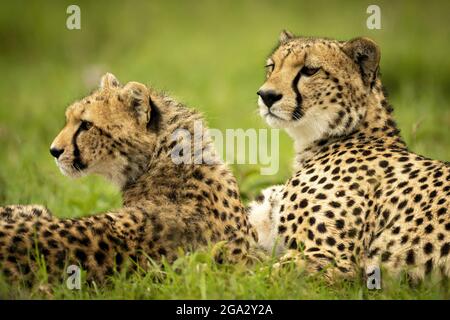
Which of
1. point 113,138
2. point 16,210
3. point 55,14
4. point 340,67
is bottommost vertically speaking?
point 16,210

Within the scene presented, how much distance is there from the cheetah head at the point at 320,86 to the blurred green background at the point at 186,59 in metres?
1.28

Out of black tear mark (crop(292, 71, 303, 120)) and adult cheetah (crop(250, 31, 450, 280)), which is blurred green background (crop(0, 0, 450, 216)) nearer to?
adult cheetah (crop(250, 31, 450, 280))

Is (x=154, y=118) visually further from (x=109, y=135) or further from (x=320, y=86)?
(x=320, y=86)

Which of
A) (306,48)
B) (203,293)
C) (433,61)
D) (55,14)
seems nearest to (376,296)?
(203,293)

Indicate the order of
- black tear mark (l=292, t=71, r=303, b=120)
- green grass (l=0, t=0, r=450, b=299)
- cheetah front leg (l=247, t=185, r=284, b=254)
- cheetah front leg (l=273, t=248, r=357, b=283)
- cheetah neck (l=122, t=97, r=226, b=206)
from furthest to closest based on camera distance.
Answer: black tear mark (l=292, t=71, r=303, b=120)
cheetah front leg (l=247, t=185, r=284, b=254)
cheetah neck (l=122, t=97, r=226, b=206)
cheetah front leg (l=273, t=248, r=357, b=283)
green grass (l=0, t=0, r=450, b=299)

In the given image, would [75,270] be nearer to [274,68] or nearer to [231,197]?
[231,197]

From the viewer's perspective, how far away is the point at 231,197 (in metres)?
4.84

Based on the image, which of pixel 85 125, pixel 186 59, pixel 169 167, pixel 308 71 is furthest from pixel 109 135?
pixel 186 59

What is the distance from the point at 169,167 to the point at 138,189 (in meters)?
0.19

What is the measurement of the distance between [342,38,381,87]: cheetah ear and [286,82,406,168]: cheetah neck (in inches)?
3.7

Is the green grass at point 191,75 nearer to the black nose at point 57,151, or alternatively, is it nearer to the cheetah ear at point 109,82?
the cheetah ear at point 109,82

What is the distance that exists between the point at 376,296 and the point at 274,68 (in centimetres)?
163

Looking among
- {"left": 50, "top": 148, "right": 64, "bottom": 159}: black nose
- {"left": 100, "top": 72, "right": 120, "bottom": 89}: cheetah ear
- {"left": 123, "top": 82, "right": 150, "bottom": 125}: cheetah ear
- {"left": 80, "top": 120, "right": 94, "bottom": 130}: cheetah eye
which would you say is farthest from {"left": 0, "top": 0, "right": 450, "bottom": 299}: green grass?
{"left": 50, "top": 148, "right": 64, "bottom": 159}: black nose

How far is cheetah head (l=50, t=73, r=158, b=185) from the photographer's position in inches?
191
